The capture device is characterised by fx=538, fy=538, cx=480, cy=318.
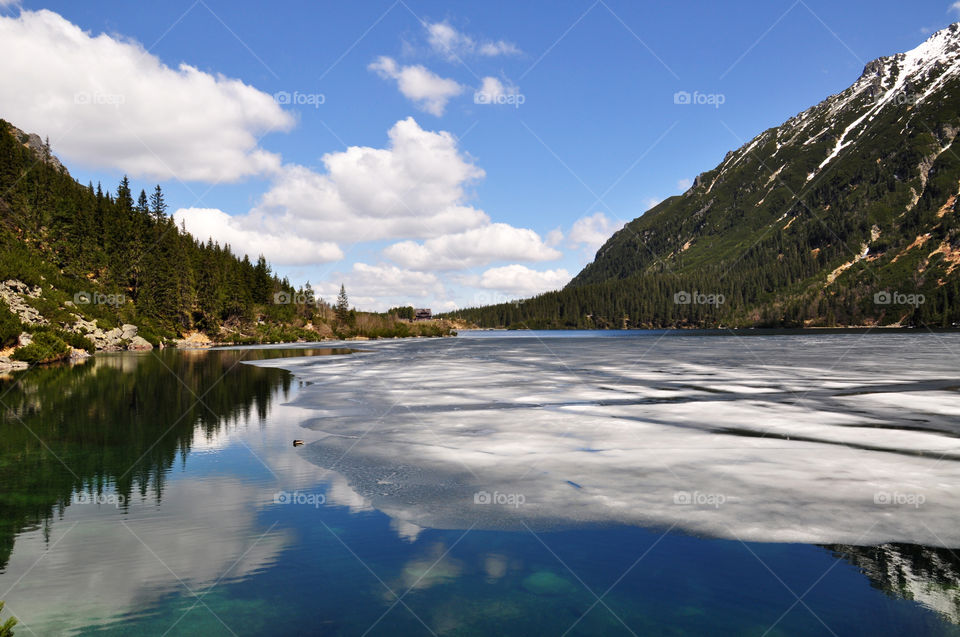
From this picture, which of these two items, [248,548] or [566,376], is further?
[566,376]

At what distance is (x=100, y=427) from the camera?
56.7 feet

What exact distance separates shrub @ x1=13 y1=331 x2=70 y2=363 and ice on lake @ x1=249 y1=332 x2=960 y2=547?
95.0 ft

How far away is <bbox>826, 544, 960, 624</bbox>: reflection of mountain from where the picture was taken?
6.24 meters

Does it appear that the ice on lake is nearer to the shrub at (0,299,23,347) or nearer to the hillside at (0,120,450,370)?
the shrub at (0,299,23,347)

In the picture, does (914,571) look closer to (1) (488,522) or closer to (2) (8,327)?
(1) (488,522)

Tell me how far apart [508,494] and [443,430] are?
6.41 metres

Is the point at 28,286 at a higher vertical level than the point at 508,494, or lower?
higher

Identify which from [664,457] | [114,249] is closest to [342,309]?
[114,249]

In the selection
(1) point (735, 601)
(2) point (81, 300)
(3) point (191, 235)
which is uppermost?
(3) point (191, 235)

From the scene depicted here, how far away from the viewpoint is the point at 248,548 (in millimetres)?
7922

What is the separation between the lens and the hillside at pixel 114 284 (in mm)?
54250

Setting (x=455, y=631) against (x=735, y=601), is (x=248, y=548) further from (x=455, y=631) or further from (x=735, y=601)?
(x=735, y=601)

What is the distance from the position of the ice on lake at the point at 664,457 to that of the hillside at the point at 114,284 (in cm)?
3773

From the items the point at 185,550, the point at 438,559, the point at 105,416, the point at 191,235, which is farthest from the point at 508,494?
the point at 191,235
